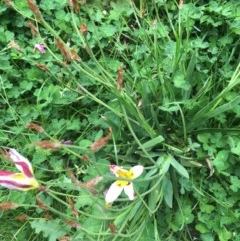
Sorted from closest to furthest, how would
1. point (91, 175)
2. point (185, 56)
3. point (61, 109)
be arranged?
point (91, 175) < point (185, 56) < point (61, 109)

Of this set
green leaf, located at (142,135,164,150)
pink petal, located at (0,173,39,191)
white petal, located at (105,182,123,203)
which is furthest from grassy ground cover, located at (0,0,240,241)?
pink petal, located at (0,173,39,191)

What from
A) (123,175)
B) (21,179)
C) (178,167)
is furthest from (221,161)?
(21,179)

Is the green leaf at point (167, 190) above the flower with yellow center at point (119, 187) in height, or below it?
below

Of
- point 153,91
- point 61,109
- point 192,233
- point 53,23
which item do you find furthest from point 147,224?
point 53,23

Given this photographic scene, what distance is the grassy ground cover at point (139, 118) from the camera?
1625mm

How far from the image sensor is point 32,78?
6.45 feet

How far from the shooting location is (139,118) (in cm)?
162

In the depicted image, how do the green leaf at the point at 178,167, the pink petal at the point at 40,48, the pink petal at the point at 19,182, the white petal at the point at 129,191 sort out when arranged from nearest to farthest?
the pink petal at the point at 19,182 < the white petal at the point at 129,191 < the green leaf at the point at 178,167 < the pink petal at the point at 40,48

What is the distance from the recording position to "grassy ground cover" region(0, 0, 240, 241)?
5.33 ft

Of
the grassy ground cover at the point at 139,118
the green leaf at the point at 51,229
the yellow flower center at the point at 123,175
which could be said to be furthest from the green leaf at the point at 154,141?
the green leaf at the point at 51,229

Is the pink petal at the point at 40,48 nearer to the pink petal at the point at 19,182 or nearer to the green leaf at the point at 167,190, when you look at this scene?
the green leaf at the point at 167,190

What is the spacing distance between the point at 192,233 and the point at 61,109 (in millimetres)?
700

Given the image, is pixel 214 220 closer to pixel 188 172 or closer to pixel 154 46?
pixel 188 172

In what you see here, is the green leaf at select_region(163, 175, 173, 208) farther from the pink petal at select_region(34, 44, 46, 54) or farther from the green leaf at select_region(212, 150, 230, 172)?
the pink petal at select_region(34, 44, 46, 54)
